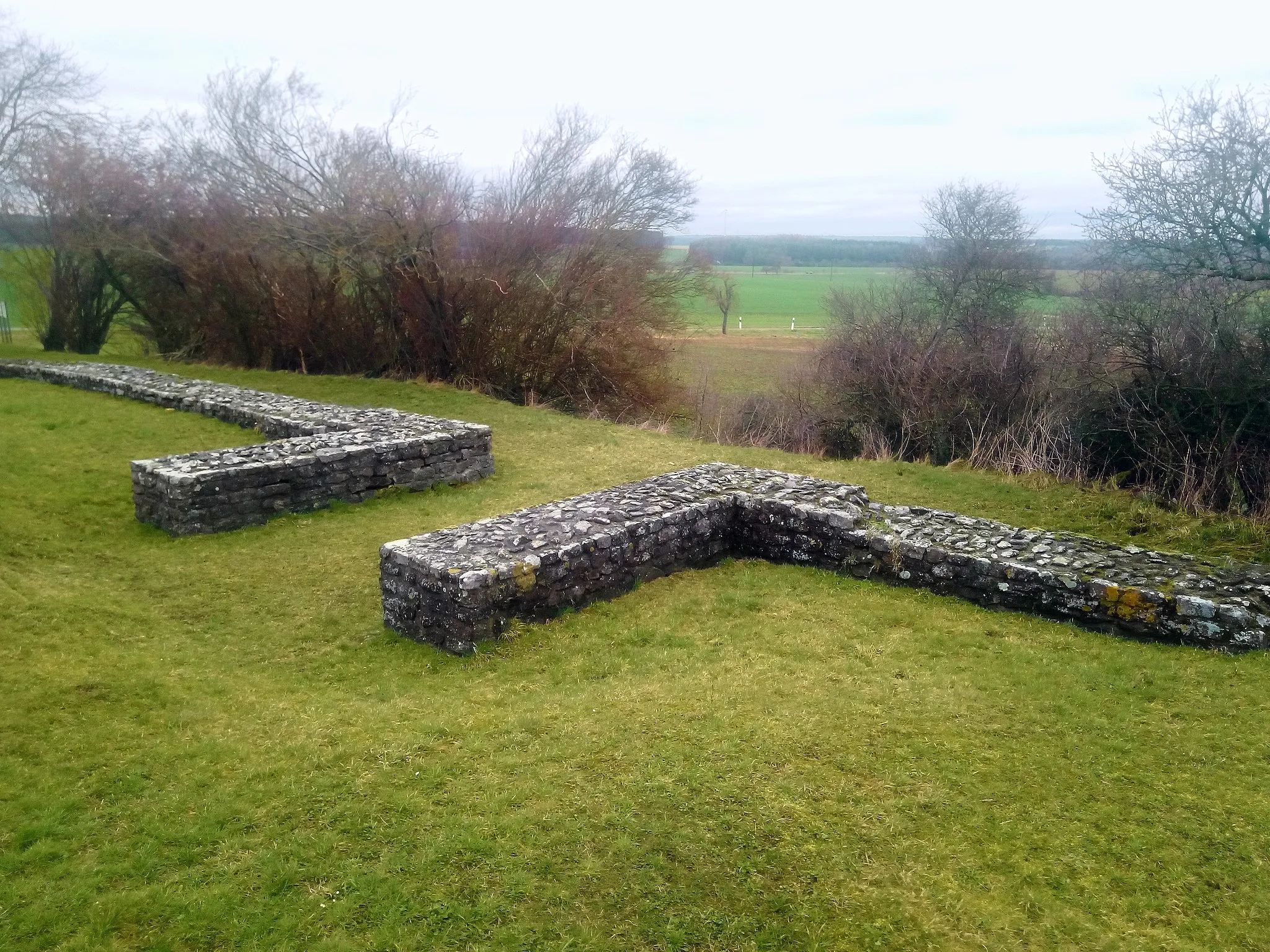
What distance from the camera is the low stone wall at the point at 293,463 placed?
7750mm

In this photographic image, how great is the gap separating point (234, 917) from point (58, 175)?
2141cm

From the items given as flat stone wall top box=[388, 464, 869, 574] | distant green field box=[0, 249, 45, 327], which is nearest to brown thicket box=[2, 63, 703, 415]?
distant green field box=[0, 249, 45, 327]

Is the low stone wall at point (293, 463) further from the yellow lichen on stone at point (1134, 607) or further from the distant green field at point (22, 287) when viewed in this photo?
the distant green field at point (22, 287)

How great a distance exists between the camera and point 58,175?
19.0 metres

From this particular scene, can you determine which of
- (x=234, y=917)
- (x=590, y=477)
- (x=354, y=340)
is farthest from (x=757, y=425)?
(x=234, y=917)

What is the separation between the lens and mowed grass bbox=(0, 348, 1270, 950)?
310 centimetres

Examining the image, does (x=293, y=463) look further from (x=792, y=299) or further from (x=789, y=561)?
(x=792, y=299)

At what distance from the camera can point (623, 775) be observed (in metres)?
3.86

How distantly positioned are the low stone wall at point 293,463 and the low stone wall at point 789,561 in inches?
109

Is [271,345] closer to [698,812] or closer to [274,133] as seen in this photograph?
[274,133]

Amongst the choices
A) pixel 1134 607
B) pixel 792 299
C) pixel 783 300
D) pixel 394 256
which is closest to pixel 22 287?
pixel 394 256

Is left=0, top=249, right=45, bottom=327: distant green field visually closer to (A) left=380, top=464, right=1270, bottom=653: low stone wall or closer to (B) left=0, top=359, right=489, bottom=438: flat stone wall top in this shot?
(B) left=0, top=359, right=489, bottom=438: flat stone wall top

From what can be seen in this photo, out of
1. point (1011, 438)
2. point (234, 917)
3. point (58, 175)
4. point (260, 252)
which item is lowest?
point (234, 917)

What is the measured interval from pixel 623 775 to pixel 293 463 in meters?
5.71
